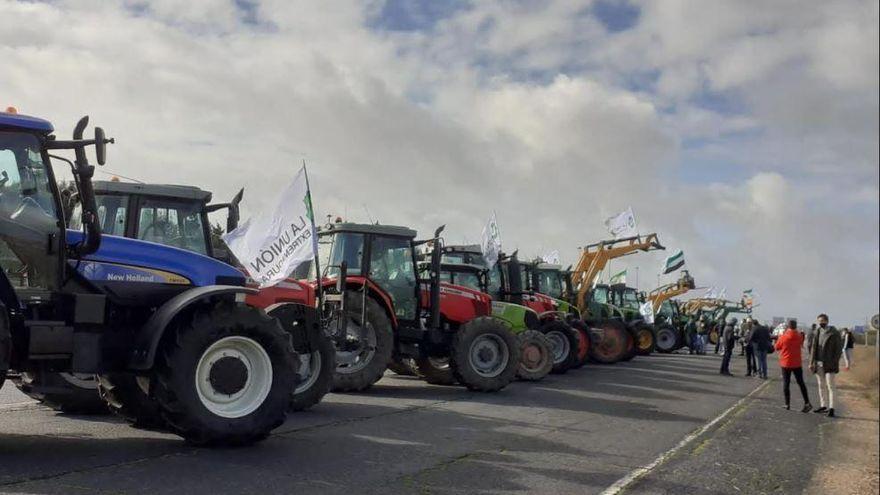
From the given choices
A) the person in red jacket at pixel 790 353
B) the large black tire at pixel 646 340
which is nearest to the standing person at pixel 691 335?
the large black tire at pixel 646 340

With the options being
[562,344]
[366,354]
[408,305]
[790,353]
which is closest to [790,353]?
[790,353]

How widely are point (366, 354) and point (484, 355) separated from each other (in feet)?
8.01

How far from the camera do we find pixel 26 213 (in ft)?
22.0

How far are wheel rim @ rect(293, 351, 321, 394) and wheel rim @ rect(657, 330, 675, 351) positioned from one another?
29676 millimetres

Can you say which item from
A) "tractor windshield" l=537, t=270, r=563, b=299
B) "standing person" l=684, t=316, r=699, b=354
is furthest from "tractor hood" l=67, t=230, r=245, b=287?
"standing person" l=684, t=316, r=699, b=354

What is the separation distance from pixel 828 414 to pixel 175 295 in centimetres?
1092

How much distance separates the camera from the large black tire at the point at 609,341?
81.0ft

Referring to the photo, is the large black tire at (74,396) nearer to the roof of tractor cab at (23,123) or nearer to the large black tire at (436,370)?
the roof of tractor cab at (23,123)

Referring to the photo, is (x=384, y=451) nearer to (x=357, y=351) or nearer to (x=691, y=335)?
(x=357, y=351)

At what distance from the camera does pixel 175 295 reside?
746 cm

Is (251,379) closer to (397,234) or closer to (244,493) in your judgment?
(244,493)

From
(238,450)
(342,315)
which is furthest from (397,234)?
(238,450)

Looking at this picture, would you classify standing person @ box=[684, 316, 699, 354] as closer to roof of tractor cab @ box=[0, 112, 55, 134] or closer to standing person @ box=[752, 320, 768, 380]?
standing person @ box=[752, 320, 768, 380]

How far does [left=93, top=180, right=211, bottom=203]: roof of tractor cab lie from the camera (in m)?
10.0
